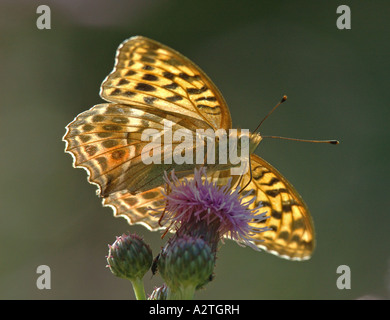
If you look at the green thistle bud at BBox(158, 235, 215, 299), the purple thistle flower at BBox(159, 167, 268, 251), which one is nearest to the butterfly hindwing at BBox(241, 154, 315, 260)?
the purple thistle flower at BBox(159, 167, 268, 251)

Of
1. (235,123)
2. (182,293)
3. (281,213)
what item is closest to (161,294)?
(182,293)

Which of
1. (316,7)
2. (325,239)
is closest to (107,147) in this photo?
(325,239)

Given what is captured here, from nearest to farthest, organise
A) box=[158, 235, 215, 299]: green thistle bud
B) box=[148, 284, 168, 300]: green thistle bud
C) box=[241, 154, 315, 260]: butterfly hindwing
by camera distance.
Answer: box=[158, 235, 215, 299]: green thistle bud, box=[148, 284, 168, 300]: green thistle bud, box=[241, 154, 315, 260]: butterfly hindwing

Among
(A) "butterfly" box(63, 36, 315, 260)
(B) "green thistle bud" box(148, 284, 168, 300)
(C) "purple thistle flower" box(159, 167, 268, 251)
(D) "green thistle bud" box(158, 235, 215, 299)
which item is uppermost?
(A) "butterfly" box(63, 36, 315, 260)

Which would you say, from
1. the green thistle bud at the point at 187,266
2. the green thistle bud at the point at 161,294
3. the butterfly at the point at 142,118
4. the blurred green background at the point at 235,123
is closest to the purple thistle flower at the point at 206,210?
the butterfly at the point at 142,118

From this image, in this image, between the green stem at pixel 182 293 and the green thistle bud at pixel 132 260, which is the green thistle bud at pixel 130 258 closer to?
the green thistle bud at pixel 132 260

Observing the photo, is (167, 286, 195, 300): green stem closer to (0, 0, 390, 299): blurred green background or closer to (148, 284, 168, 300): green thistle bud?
(148, 284, 168, 300): green thistle bud
